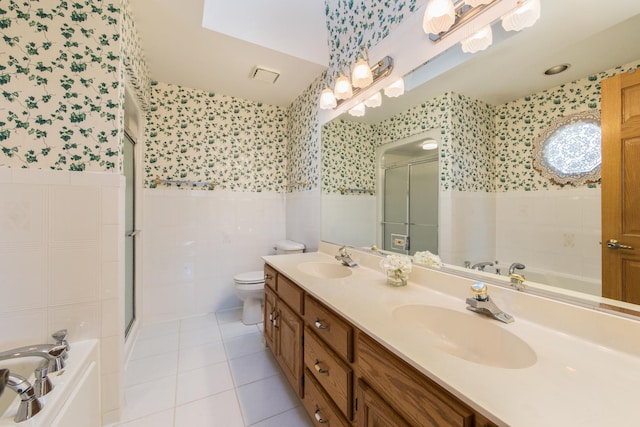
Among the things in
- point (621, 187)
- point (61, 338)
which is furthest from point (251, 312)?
point (621, 187)

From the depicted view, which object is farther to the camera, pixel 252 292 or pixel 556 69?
pixel 252 292

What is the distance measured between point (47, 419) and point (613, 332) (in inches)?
74.6

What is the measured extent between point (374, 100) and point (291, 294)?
144cm

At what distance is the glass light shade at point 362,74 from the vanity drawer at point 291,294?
1.44m

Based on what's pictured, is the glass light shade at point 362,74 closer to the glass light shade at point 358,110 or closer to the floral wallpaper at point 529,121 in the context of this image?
the glass light shade at point 358,110

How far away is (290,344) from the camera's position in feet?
5.00

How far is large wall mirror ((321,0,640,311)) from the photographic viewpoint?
32.9 inches

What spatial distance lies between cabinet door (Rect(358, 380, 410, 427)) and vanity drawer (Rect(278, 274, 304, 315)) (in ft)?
1.84

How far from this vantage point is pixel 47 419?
0.90m

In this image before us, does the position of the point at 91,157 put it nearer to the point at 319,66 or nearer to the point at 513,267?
the point at 319,66

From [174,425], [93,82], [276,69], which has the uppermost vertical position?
[276,69]

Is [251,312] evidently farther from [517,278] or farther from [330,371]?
[517,278]

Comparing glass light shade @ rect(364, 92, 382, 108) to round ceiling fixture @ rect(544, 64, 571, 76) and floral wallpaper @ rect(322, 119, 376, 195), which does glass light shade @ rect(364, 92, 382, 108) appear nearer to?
floral wallpaper @ rect(322, 119, 376, 195)

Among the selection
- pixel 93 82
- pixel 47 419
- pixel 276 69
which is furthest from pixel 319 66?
pixel 47 419
